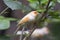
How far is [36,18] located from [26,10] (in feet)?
0.26

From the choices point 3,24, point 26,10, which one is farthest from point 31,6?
point 3,24

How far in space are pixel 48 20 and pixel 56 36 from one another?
8 cm

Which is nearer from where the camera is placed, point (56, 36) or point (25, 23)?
point (25, 23)

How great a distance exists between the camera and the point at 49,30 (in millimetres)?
589

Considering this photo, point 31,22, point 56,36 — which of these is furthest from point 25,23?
point 56,36

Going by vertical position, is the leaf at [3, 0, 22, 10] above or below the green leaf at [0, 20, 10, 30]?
above

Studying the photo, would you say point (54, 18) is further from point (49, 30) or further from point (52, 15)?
point (49, 30)

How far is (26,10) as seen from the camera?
1.66ft

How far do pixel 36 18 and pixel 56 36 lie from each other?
0.14m

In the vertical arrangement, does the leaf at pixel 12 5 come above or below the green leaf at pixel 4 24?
above

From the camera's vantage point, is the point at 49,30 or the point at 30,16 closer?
the point at 30,16

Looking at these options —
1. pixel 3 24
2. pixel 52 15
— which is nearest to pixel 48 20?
pixel 52 15

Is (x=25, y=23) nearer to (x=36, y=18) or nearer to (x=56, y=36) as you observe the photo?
(x=36, y=18)

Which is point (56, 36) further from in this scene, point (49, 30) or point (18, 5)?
point (18, 5)
